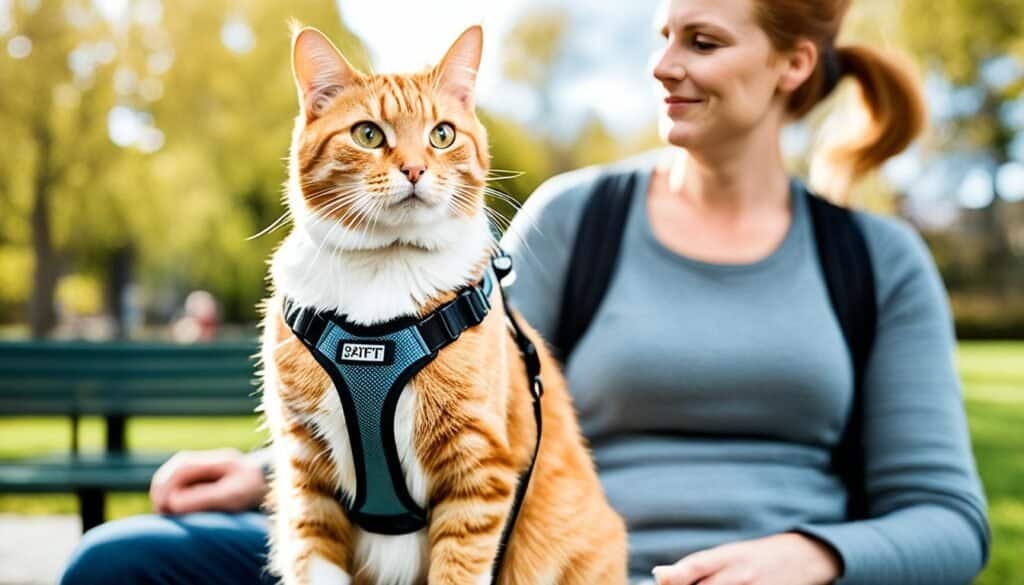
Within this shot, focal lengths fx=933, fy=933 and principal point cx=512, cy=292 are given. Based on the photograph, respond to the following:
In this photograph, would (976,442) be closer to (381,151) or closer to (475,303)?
(475,303)

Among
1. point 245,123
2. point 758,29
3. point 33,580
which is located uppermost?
point 758,29

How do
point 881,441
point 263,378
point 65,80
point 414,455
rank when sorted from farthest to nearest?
point 65,80 → point 881,441 → point 263,378 → point 414,455

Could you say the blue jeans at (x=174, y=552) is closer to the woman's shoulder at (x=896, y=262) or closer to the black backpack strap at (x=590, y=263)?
the black backpack strap at (x=590, y=263)

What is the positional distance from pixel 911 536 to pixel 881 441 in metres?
0.25

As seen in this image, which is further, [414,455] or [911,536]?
[911,536]

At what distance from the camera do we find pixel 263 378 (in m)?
1.63

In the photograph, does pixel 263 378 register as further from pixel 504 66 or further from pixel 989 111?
pixel 989 111

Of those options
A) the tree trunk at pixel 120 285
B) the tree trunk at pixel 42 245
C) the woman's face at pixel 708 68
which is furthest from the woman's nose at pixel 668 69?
the tree trunk at pixel 120 285

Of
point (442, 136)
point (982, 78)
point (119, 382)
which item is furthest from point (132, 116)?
point (982, 78)

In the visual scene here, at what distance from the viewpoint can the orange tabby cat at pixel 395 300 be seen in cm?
145

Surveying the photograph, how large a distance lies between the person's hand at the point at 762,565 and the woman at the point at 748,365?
14 millimetres

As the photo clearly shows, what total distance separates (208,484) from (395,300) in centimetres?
82

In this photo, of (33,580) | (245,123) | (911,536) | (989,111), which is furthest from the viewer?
(989,111)

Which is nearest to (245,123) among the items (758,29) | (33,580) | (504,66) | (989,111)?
(504,66)
